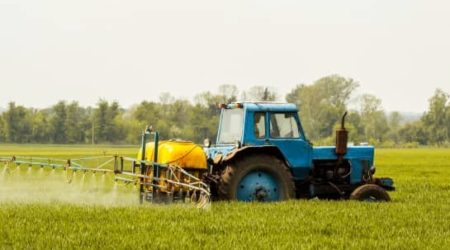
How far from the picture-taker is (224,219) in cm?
1286

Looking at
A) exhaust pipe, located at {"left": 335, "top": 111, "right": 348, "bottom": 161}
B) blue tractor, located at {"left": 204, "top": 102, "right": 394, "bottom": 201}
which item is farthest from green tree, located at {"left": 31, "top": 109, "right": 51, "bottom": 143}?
exhaust pipe, located at {"left": 335, "top": 111, "right": 348, "bottom": 161}

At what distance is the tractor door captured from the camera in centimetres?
1594

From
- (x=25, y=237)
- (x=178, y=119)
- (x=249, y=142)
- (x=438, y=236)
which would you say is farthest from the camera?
(x=178, y=119)

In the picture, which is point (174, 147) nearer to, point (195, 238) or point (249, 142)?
point (249, 142)

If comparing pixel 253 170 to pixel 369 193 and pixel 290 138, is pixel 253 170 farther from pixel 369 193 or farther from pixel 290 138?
Answer: pixel 369 193

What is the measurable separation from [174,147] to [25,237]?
514 centimetres

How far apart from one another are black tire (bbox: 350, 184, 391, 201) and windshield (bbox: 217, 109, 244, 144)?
287 cm

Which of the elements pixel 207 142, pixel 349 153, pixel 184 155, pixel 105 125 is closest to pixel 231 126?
pixel 207 142

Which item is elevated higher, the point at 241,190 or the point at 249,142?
the point at 249,142

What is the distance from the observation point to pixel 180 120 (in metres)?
128

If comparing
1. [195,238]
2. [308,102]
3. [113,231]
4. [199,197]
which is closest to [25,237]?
[113,231]

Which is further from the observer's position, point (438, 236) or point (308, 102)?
point (308, 102)

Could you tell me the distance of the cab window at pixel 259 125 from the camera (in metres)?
15.9

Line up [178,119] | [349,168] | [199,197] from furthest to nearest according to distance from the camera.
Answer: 1. [178,119]
2. [349,168]
3. [199,197]
